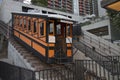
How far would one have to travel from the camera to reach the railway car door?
37.0ft

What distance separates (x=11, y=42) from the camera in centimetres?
1436

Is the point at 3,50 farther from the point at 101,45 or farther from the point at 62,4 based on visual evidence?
the point at 62,4

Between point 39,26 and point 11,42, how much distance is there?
381cm

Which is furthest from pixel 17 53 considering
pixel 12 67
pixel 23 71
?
pixel 23 71

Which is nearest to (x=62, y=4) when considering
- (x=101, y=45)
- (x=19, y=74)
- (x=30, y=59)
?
(x=101, y=45)

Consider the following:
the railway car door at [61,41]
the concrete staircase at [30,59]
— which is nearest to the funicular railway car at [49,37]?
the railway car door at [61,41]

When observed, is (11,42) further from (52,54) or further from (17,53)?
(52,54)

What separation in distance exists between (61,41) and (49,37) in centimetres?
110

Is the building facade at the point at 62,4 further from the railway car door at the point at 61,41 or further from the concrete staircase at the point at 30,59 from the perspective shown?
the railway car door at the point at 61,41

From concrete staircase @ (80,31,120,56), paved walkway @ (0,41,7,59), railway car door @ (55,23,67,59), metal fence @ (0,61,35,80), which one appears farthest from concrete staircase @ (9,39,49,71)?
concrete staircase @ (80,31,120,56)

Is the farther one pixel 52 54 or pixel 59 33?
pixel 59 33

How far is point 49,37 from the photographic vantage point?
11.0 m

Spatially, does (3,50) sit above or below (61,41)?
below

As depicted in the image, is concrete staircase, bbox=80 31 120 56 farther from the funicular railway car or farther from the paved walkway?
the paved walkway
